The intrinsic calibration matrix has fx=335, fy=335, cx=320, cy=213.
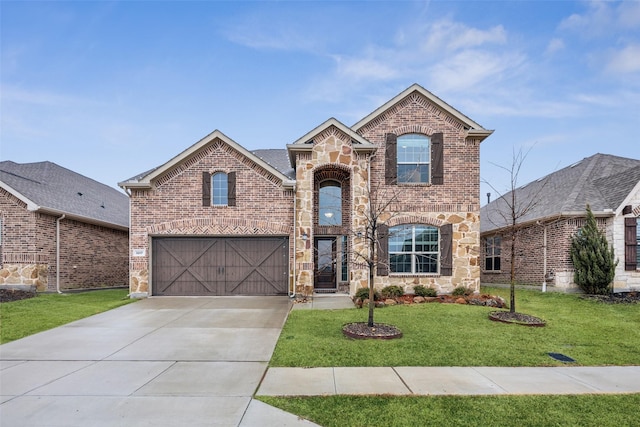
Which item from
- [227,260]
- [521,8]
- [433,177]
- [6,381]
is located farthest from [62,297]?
[521,8]

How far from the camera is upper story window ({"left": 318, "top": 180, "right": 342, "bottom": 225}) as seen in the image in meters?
15.6

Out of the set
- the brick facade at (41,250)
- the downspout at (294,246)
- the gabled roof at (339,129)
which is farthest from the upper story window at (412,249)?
the brick facade at (41,250)

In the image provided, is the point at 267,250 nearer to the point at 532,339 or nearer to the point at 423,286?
the point at 423,286

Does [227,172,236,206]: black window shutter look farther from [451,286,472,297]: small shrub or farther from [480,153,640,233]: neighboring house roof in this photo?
[480,153,640,233]: neighboring house roof

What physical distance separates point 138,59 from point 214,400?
1828 cm

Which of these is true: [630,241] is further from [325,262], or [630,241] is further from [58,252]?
[58,252]

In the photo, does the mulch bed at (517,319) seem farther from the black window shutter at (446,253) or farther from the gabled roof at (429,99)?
the gabled roof at (429,99)

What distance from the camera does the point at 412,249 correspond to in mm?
13625

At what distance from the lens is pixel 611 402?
4488mm

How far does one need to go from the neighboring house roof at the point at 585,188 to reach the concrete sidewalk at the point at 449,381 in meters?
7.22

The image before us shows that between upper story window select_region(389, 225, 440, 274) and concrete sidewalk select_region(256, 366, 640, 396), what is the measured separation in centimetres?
778

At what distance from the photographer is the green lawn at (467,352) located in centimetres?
408

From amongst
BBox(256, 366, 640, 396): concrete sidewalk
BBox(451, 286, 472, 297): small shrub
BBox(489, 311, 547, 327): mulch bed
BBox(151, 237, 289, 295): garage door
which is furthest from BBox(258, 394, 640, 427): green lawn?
BBox(151, 237, 289, 295): garage door

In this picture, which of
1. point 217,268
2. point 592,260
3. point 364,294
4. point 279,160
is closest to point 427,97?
point 279,160
